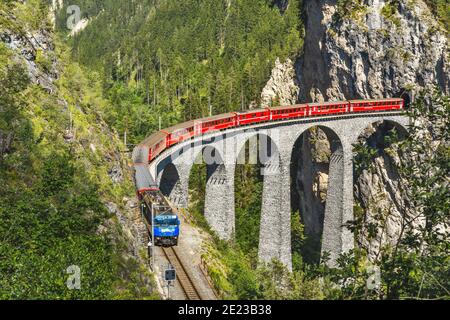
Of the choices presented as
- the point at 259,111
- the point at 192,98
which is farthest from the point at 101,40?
the point at 259,111

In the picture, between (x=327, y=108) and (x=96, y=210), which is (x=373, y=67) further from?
(x=96, y=210)

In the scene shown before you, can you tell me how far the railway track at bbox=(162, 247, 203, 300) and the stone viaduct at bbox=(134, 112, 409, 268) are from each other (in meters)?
8.58

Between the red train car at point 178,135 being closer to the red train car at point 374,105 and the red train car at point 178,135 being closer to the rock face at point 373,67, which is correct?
the red train car at point 374,105

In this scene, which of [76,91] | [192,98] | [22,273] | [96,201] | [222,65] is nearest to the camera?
[22,273]

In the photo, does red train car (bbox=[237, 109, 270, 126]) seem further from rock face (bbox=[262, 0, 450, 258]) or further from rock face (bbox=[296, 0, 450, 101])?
rock face (bbox=[296, 0, 450, 101])

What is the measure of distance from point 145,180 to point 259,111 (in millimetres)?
17199

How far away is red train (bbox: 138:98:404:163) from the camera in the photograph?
4416 centimetres

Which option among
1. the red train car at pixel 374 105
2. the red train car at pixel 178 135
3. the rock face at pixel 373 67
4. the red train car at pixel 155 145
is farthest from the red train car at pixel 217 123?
the rock face at pixel 373 67

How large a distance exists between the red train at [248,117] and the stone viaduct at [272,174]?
2.01 feet

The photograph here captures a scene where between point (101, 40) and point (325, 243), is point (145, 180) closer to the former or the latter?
point (325, 243)

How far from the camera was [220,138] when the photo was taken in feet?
156

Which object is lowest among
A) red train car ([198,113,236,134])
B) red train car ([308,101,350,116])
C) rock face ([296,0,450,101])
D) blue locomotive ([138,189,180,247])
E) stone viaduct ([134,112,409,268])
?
blue locomotive ([138,189,180,247])

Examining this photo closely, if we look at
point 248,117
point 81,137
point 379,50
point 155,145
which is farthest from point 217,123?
point 379,50

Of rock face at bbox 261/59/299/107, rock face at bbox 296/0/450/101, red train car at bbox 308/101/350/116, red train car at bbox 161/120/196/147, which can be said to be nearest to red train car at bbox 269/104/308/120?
red train car at bbox 308/101/350/116
